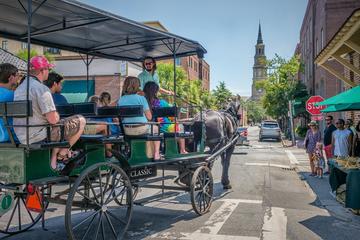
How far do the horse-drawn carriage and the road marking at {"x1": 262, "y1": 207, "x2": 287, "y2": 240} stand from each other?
1201mm

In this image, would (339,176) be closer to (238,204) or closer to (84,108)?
(238,204)

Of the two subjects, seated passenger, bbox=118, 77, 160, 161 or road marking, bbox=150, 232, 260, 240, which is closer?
road marking, bbox=150, 232, 260, 240

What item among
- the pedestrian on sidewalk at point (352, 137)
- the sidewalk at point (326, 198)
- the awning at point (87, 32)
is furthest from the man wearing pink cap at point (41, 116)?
the pedestrian on sidewalk at point (352, 137)

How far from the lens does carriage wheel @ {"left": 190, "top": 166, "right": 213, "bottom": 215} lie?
22.8ft

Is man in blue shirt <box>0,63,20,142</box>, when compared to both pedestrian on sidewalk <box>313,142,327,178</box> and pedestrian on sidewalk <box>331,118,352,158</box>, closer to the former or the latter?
pedestrian on sidewalk <box>331,118,352,158</box>

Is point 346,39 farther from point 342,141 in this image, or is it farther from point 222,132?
point 222,132

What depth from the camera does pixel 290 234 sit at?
6.04 m

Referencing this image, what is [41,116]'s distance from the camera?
4652 mm

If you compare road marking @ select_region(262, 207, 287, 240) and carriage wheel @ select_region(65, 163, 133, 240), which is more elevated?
carriage wheel @ select_region(65, 163, 133, 240)

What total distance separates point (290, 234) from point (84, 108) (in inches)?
143

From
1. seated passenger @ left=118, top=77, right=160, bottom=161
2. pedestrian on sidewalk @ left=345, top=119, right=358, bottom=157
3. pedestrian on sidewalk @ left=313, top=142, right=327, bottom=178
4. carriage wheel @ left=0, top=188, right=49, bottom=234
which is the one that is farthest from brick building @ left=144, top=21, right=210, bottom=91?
carriage wheel @ left=0, top=188, right=49, bottom=234

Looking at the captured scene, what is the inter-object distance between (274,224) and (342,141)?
5633 mm

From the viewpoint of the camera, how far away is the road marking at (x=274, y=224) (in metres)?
5.92

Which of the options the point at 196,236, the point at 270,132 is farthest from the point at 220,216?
the point at 270,132
